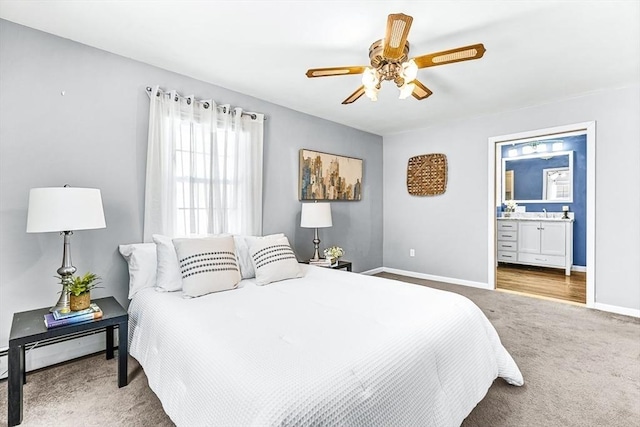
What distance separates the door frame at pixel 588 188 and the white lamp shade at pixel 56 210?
441 cm

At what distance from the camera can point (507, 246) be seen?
5.90 m

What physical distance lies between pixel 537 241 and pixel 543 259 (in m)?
0.32

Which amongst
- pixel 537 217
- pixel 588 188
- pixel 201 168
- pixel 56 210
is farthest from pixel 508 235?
pixel 56 210

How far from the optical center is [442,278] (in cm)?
471

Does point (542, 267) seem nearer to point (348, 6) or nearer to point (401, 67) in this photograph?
point (401, 67)

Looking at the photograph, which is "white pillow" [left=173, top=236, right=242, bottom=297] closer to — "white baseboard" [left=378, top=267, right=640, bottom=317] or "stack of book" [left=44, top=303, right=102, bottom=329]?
"stack of book" [left=44, top=303, right=102, bottom=329]

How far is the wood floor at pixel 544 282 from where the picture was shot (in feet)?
13.4

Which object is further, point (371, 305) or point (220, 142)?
point (220, 142)

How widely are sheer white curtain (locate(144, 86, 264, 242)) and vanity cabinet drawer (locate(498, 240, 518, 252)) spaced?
16.0 feet

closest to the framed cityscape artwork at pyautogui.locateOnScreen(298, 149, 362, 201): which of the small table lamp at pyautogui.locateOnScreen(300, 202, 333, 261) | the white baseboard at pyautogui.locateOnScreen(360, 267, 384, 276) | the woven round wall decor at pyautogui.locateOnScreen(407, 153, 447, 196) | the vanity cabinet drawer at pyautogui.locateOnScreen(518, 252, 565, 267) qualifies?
the small table lamp at pyautogui.locateOnScreen(300, 202, 333, 261)

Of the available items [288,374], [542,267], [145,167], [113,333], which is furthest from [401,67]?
[542,267]

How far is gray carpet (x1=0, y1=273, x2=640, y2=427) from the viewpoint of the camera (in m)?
1.70

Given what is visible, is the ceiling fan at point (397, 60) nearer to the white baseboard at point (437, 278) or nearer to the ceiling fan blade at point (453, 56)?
the ceiling fan blade at point (453, 56)

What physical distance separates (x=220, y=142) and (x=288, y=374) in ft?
8.28
